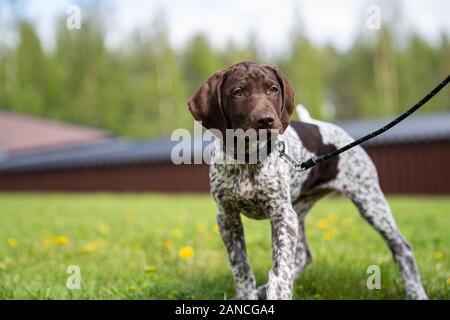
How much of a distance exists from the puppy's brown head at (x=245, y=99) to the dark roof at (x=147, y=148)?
17452 millimetres

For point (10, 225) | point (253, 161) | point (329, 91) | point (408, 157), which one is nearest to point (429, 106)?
point (329, 91)

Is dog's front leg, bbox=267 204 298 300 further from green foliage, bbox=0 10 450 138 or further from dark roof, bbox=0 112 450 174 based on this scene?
green foliage, bbox=0 10 450 138

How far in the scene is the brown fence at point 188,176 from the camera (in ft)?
64.0

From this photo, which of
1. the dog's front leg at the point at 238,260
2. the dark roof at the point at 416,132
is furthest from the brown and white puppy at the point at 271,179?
the dark roof at the point at 416,132

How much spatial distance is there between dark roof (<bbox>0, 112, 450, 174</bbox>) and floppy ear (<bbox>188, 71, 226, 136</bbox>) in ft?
57.6

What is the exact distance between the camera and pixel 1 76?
37.8 m

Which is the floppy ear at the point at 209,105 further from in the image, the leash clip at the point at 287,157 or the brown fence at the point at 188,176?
the brown fence at the point at 188,176

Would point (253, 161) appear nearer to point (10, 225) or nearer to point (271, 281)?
point (271, 281)

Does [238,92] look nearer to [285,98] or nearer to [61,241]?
[285,98]

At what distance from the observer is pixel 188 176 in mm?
23516

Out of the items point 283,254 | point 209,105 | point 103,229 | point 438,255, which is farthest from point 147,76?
point 283,254

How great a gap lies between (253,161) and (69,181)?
24358mm

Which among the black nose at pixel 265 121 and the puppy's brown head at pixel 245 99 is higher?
the puppy's brown head at pixel 245 99

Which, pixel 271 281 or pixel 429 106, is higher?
pixel 429 106
